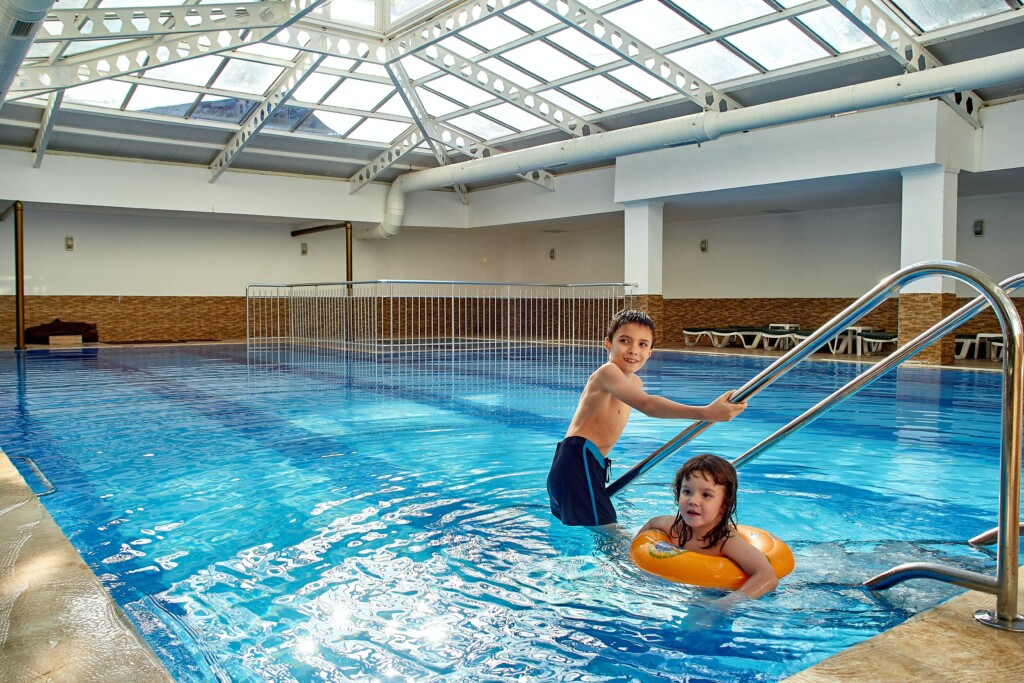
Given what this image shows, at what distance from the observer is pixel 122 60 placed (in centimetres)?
1305

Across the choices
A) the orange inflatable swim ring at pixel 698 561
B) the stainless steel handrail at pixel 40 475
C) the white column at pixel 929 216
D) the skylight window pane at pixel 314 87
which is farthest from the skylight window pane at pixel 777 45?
the stainless steel handrail at pixel 40 475

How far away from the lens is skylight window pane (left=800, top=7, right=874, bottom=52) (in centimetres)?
1205

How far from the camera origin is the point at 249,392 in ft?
33.4

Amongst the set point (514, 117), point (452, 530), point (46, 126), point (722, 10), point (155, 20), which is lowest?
point (452, 530)

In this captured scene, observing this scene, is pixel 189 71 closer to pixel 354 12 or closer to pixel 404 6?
pixel 354 12

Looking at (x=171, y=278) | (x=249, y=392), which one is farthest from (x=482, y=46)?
(x=171, y=278)

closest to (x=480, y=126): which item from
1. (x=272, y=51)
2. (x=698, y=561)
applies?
(x=272, y=51)

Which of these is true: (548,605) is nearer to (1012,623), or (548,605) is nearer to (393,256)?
(1012,623)

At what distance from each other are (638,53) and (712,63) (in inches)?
57.0

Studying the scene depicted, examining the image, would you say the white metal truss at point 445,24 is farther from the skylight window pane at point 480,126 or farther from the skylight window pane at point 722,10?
the skylight window pane at point 480,126

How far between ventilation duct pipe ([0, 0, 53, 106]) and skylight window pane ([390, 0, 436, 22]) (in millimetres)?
6328

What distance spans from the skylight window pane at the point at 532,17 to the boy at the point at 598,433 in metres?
10.8

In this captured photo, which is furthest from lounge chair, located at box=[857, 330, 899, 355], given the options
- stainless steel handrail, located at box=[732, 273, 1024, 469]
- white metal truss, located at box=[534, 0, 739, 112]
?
stainless steel handrail, located at box=[732, 273, 1024, 469]

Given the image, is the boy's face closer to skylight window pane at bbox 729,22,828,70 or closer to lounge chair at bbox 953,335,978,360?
skylight window pane at bbox 729,22,828,70
